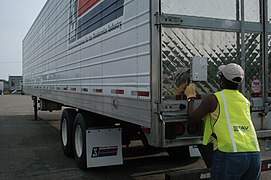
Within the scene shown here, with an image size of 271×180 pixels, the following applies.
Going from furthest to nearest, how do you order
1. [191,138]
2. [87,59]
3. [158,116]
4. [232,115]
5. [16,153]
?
[16,153]
[87,59]
[191,138]
[158,116]
[232,115]

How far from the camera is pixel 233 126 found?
2930mm

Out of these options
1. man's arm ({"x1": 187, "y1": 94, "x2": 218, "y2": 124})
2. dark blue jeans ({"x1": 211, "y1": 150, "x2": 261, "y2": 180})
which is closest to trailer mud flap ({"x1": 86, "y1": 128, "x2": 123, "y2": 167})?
man's arm ({"x1": 187, "y1": 94, "x2": 218, "y2": 124})

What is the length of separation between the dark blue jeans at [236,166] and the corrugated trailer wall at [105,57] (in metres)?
0.94

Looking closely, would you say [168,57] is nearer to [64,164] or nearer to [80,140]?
[80,140]

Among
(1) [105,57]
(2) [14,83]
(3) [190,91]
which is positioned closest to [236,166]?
(3) [190,91]

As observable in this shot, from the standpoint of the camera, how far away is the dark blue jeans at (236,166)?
284cm

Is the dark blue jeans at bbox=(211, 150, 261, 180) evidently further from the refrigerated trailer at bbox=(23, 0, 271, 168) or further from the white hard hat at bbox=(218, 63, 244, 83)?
the refrigerated trailer at bbox=(23, 0, 271, 168)

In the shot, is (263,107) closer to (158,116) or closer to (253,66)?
(253,66)

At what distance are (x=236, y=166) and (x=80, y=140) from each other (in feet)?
13.2

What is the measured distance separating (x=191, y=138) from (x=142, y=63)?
0.97m

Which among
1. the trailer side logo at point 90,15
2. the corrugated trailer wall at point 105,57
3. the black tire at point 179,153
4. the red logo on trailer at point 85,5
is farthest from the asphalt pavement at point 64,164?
the red logo on trailer at point 85,5

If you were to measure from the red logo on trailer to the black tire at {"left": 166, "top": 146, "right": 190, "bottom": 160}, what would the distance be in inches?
122

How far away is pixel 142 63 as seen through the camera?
12.5 ft

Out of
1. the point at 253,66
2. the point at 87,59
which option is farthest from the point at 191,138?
the point at 87,59
